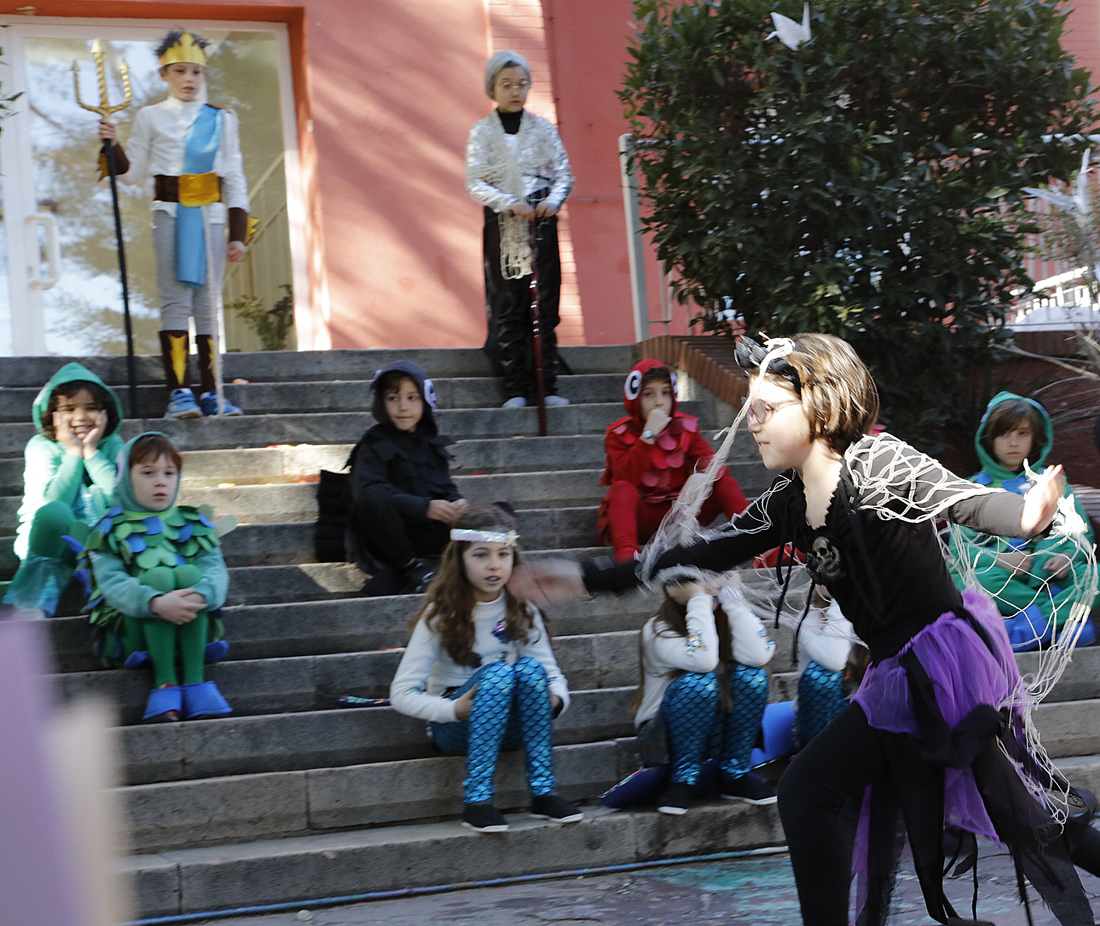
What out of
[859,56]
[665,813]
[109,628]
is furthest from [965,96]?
[109,628]

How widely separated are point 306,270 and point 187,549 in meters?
5.59

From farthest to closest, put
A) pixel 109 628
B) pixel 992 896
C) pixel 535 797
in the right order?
1. pixel 109 628
2. pixel 535 797
3. pixel 992 896

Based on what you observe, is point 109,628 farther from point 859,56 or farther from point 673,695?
point 859,56

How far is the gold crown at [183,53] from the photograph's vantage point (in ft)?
23.5

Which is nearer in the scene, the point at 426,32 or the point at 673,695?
the point at 673,695

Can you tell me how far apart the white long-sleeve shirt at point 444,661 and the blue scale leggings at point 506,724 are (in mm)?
121

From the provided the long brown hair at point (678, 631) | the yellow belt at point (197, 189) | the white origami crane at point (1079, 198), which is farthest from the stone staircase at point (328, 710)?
the white origami crane at point (1079, 198)

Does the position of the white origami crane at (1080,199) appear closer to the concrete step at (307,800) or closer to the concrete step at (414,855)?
the concrete step at (414,855)

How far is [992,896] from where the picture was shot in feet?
12.8

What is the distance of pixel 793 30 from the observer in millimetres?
7070

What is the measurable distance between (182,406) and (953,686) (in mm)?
5053

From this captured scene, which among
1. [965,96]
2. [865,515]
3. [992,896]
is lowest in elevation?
[992,896]

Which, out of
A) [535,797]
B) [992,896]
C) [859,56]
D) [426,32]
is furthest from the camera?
[426,32]

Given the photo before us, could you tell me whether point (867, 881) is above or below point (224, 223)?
below
